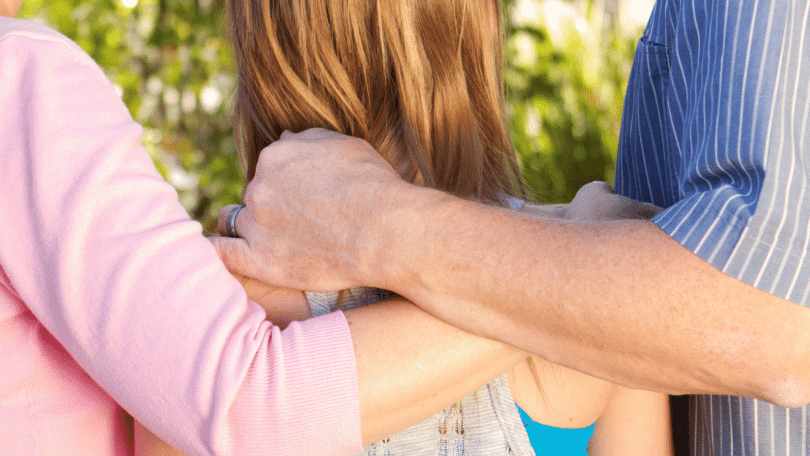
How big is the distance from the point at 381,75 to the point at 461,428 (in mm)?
646


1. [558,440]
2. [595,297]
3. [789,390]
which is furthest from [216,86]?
[789,390]

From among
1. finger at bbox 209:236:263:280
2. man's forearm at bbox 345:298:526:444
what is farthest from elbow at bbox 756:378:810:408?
finger at bbox 209:236:263:280

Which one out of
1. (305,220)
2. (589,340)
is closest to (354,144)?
(305,220)

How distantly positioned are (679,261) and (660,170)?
1.67 ft

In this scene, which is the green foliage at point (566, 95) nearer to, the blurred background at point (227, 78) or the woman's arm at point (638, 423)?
the blurred background at point (227, 78)

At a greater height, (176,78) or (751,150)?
(751,150)

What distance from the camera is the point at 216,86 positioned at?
353 centimetres

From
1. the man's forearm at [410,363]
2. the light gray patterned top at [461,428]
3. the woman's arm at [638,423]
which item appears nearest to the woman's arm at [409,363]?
the man's forearm at [410,363]

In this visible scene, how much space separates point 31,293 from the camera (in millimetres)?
891

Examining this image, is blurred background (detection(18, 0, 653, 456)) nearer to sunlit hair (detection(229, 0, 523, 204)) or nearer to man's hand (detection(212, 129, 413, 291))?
sunlit hair (detection(229, 0, 523, 204))

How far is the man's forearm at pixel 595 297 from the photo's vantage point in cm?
82

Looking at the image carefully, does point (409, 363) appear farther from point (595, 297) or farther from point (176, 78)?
point (176, 78)

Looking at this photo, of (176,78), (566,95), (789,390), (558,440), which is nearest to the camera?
(789,390)

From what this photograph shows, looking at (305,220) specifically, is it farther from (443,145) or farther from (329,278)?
(443,145)
